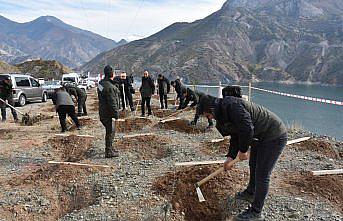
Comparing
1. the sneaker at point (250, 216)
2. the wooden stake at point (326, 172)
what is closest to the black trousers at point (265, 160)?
the sneaker at point (250, 216)

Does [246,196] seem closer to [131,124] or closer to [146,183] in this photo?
[146,183]

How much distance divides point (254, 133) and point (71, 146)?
5557 mm

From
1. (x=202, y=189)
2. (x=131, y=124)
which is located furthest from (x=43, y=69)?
(x=202, y=189)

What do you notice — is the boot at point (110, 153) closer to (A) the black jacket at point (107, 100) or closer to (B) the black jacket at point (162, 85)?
(A) the black jacket at point (107, 100)

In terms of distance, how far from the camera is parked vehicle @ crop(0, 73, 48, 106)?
60.0 ft

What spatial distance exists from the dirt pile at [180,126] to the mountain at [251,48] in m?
91.7

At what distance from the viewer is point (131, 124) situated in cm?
1098

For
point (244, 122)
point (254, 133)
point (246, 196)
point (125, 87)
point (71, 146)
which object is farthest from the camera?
point (125, 87)

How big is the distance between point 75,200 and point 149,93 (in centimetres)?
717

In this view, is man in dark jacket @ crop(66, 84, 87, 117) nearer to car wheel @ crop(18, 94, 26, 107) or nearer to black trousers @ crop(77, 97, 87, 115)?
black trousers @ crop(77, 97, 87, 115)

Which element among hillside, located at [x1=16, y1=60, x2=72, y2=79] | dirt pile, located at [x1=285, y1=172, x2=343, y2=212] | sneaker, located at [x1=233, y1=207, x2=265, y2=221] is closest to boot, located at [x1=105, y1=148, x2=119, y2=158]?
dirt pile, located at [x1=285, y1=172, x2=343, y2=212]

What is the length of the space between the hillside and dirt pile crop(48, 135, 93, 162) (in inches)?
1599

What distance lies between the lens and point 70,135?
925cm

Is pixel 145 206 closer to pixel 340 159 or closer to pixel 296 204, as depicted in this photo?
pixel 296 204
